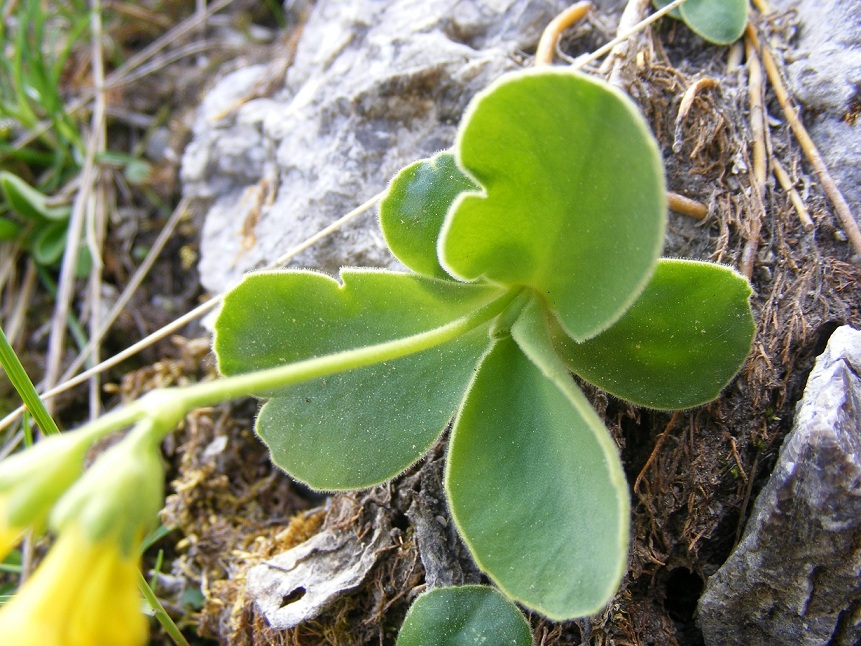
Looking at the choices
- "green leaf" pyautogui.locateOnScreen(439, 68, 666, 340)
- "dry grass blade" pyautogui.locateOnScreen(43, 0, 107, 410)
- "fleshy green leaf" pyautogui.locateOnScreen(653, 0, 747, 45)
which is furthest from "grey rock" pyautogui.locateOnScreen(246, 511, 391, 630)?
"fleshy green leaf" pyautogui.locateOnScreen(653, 0, 747, 45)

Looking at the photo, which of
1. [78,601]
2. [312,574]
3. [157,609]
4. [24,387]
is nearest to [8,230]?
[24,387]

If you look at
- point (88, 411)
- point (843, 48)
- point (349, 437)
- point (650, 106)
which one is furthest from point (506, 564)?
point (88, 411)

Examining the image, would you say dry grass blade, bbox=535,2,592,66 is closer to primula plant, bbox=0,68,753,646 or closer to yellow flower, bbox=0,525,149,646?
primula plant, bbox=0,68,753,646

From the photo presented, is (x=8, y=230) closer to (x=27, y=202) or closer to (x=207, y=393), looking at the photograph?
(x=27, y=202)

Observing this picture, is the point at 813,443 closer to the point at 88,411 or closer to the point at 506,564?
the point at 506,564

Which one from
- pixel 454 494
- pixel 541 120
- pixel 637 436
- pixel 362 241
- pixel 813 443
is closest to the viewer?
pixel 541 120

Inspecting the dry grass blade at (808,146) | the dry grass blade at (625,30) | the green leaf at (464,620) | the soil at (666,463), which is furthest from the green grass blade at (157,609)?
the dry grass blade at (808,146)
